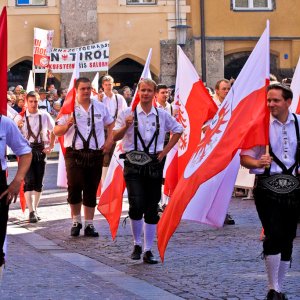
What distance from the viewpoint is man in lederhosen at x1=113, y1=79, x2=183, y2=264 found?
35.7ft

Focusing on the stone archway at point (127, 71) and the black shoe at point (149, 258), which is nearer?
the black shoe at point (149, 258)

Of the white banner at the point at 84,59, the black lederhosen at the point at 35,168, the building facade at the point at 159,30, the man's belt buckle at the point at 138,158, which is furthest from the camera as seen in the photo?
the building facade at the point at 159,30

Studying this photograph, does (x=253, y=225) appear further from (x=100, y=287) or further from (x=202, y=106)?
(x=100, y=287)

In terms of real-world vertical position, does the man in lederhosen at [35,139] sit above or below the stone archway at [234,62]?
below

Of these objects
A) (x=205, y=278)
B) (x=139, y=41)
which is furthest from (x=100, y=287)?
(x=139, y=41)

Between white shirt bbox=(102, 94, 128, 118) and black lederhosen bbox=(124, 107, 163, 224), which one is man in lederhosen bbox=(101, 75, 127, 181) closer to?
white shirt bbox=(102, 94, 128, 118)

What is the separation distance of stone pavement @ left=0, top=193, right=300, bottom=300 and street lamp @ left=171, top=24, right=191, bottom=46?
2065 cm

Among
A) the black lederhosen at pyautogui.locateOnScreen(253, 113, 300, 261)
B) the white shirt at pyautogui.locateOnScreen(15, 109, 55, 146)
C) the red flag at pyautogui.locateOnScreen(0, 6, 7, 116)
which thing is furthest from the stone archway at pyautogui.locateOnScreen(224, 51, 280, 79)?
the red flag at pyautogui.locateOnScreen(0, 6, 7, 116)

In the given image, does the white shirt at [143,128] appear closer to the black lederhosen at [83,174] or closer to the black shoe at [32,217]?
the black lederhosen at [83,174]

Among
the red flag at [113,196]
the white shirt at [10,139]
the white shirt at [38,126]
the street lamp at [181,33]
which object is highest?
the street lamp at [181,33]

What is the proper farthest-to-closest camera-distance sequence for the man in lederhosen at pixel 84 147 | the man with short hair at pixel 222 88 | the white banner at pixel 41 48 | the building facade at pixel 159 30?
the building facade at pixel 159 30, the white banner at pixel 41 48, the man with short hair at pixel 222 88, the man in lederhosen at pixel 84 147

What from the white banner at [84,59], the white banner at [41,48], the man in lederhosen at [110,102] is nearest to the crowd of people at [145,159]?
the man in lederhosen at [110,102]

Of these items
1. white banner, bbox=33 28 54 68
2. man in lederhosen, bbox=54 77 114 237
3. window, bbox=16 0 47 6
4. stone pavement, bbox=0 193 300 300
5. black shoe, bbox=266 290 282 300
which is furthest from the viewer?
window, bbox=16 0 47 6

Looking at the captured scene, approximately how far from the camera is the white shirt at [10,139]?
7.98m
